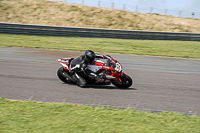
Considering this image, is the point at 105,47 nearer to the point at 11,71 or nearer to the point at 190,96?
the point at 11,71

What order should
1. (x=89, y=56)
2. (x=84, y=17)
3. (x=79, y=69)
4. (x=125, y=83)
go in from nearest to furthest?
(x=89, y=56) < (x=79, y=69) < (x=125, y=83) < (x=84, y=17)

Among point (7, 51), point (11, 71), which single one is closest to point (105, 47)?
point (7, 51)

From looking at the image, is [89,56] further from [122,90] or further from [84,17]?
[84,17]

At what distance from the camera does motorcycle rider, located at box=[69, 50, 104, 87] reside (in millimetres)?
8784

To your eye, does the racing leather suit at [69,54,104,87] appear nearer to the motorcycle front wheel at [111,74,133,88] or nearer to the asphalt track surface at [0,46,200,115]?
the asphalt track surface at [0,46,200,115]

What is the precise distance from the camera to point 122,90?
9055mm

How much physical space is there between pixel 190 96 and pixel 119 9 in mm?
27788

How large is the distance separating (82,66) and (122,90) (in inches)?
58.9

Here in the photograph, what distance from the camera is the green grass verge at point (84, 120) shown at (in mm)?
5121

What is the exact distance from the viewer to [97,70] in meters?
8.91

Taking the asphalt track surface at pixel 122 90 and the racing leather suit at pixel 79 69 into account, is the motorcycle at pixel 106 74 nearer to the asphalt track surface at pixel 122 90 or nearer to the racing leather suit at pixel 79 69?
the racing leather suit at pixel 79 69

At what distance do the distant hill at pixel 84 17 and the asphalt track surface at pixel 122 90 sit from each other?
16470 mm

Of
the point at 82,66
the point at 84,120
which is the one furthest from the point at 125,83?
the point at 84,120

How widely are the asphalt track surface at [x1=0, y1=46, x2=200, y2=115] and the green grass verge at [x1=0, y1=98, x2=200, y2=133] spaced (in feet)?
3.08
